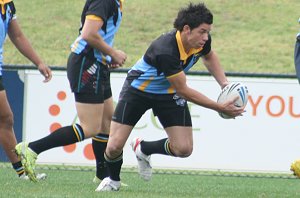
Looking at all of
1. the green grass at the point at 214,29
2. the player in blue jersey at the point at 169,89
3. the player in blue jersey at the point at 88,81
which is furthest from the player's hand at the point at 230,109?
the green grass at the point at 214,29

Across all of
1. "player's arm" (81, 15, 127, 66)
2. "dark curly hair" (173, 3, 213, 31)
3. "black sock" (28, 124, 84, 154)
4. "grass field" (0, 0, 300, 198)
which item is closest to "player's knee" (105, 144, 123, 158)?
"black sock" (28, 124, 84, 154)

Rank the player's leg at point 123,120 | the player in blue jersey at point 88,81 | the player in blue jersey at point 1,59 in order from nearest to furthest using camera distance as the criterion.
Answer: the player's leg at point 123,120, the player in blue jersey at point 88,81, the player in blue jersey at point 1,59

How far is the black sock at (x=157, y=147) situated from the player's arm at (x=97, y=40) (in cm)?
90

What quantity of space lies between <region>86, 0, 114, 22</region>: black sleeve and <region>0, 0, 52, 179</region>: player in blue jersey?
2.75 feet

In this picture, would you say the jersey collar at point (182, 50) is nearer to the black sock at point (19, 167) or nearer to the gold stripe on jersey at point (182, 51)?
the gold stripe on jersey at point (182, 51)

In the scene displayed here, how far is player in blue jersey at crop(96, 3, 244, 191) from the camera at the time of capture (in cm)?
782

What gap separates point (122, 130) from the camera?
8320 millimetres

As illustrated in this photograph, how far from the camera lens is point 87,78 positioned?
28.2ft

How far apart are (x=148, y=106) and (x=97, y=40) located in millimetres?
752

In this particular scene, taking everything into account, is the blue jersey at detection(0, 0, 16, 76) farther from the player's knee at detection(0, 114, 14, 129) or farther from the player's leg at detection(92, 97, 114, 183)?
the player's leg at detection(92, 97, 114, 183)

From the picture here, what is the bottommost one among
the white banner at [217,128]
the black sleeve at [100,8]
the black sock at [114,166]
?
the white banner at [217,128]

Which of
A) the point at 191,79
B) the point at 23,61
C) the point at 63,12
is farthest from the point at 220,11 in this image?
the point at 191,79

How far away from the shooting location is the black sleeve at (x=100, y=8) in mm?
8281

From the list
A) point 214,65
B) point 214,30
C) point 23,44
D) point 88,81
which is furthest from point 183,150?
point 214,30
